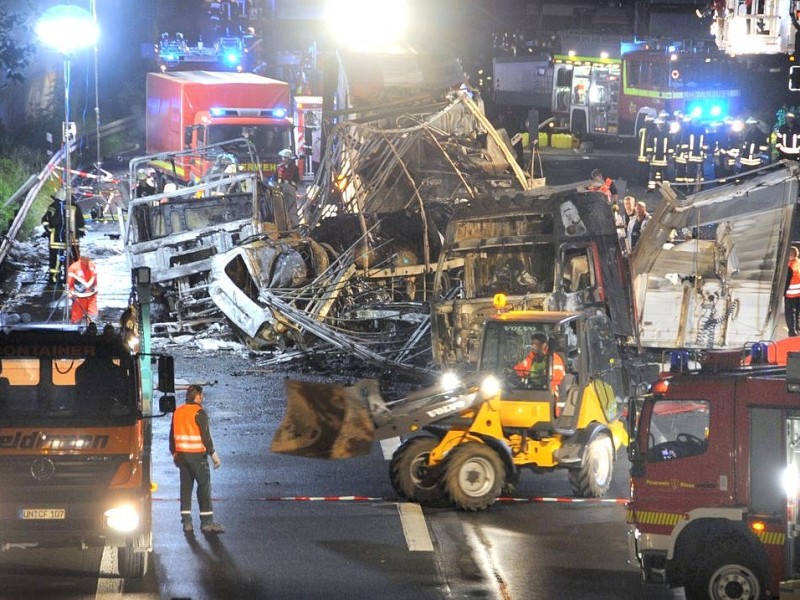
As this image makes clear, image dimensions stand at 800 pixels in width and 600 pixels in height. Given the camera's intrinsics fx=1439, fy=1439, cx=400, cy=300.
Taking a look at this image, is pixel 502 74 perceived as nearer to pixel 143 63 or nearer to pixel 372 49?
pixel 143 63

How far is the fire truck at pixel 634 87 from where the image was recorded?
4647 cm

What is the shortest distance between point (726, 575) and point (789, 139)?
29978 millimetres

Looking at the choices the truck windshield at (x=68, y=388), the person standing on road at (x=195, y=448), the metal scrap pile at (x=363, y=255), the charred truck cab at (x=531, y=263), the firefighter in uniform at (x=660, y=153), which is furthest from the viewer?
the firefighter in uniform at (x=660, y=153)

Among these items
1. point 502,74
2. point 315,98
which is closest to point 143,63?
point 502,74

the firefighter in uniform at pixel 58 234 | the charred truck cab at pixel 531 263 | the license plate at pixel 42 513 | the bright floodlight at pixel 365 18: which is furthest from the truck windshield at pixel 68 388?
the bright floodlight at pixel 365 18

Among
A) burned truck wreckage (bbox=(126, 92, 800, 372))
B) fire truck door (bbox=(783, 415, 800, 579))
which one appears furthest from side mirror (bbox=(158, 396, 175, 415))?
burned truck wreckage (bbox=(126, 92, 800, 372))

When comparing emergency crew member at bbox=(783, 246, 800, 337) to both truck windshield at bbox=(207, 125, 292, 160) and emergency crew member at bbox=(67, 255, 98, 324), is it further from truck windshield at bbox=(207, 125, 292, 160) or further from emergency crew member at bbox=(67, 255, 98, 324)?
truck windshield at bbox=(207, 125, 292, 160)

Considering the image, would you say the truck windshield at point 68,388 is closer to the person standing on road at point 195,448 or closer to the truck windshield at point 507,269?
the person standing on road at point 195,448

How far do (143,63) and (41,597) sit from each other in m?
61.3

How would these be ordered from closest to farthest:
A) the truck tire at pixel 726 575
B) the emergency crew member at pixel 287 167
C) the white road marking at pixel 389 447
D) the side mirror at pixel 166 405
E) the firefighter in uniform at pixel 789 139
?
the truck tire at pixel 726 575 < the side mirror at pixel 166 405 < the white road marking at pixel 389 447 < the emergency crew member at pixel 287 167 < the firefighter in uniform at pixel 789 139

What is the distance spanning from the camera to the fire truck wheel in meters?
10.7

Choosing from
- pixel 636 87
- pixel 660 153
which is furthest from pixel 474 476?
pixel 636 87

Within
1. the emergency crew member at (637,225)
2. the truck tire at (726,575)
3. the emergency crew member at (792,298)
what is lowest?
the truck tire at (726,575)

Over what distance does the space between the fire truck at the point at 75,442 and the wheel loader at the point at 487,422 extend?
8.49ft
